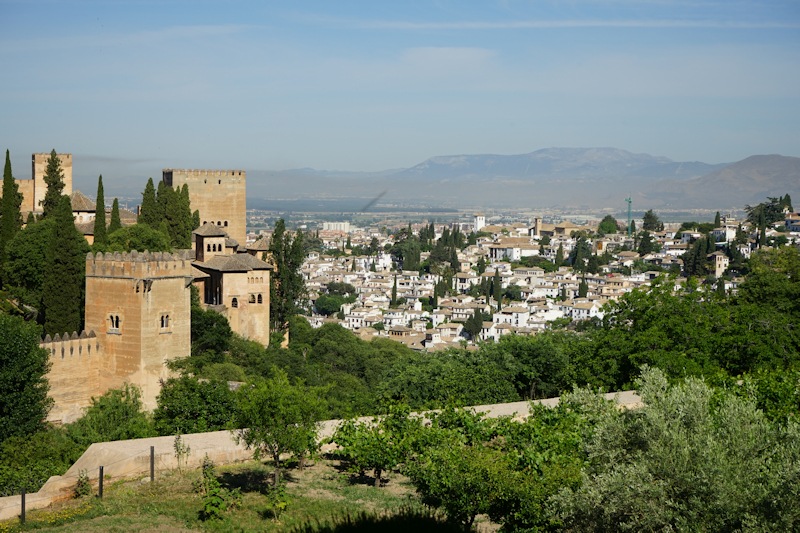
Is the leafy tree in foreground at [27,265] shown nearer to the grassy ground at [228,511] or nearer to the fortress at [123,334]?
the fortress at [123,334]

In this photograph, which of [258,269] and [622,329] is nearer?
[622,329]

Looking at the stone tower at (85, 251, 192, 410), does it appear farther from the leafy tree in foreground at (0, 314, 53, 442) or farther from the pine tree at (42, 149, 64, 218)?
the pine tree at (42, 149, 64, 218)

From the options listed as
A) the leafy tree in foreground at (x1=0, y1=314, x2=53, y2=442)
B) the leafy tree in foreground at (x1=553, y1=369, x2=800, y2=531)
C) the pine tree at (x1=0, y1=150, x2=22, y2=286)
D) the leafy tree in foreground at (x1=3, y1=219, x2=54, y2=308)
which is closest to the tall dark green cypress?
the leafy tree in foreground at (x1=3, y1=219, x2=54, y2=308)

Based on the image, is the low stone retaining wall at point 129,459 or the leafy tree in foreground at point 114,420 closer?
the low stone retaining wall at point 129,459

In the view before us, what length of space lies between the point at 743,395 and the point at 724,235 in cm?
9323

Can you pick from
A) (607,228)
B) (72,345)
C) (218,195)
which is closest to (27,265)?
(72,345)

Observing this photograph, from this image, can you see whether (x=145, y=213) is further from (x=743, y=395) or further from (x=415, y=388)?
(x=743, y=395)

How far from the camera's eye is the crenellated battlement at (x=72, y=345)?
2102 centimetres

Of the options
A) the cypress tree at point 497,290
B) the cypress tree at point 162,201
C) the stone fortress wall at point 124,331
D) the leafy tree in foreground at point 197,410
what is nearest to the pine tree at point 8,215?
the cypress tree at point 162,201

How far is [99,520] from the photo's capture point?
11.5m

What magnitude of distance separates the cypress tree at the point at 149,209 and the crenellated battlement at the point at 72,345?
1139 centimetres

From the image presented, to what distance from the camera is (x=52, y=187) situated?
113ft

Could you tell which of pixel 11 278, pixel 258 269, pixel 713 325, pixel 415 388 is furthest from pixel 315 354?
pixel 713 325

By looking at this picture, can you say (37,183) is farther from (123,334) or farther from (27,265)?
(123,334)
